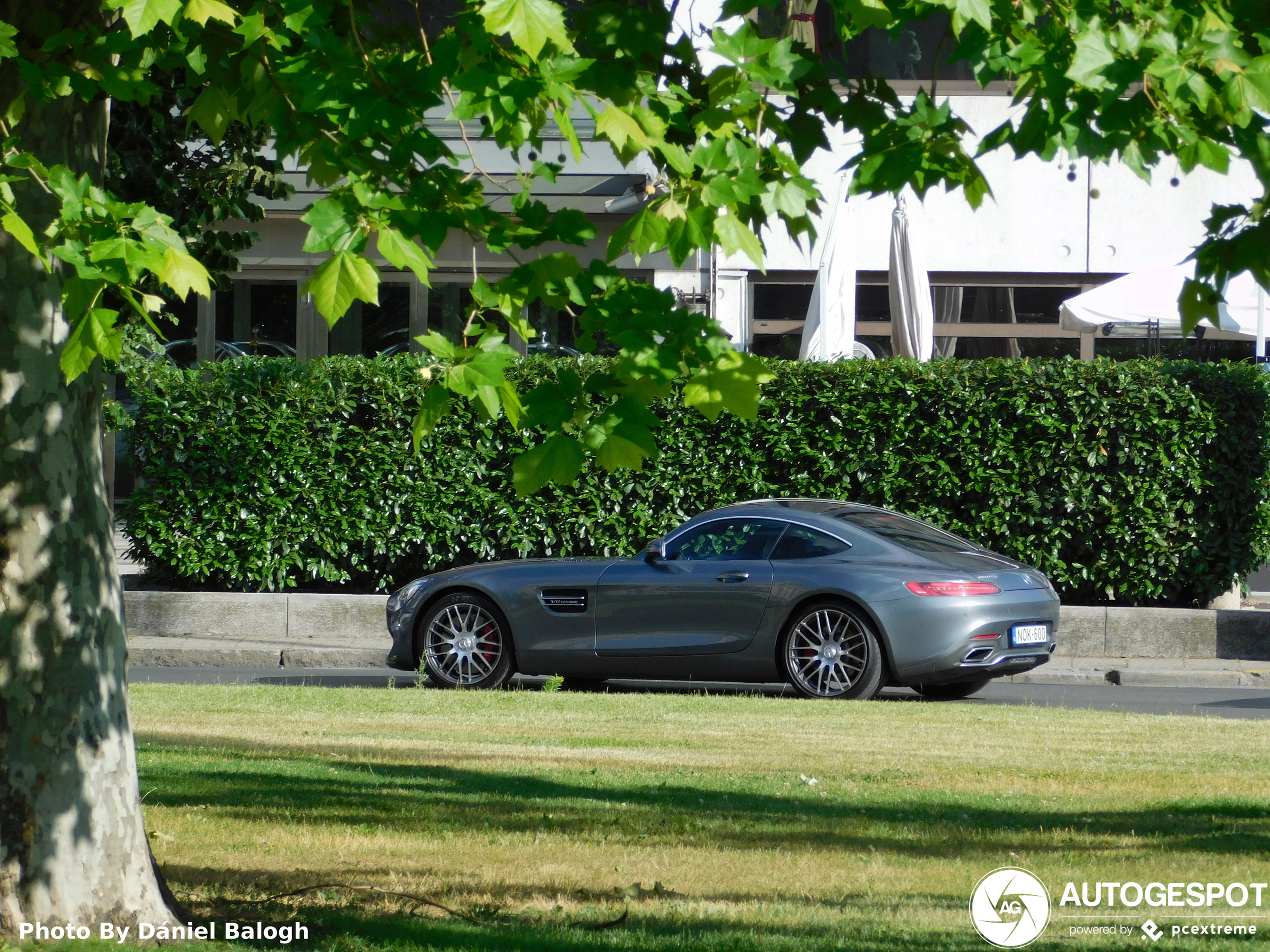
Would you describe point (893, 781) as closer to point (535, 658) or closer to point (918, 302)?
point (535, 658)

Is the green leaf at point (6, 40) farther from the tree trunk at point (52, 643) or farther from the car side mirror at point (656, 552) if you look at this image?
the car side mirror at point (656, 552)

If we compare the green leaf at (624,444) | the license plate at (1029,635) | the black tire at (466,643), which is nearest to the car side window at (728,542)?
the black tire at (466,643)

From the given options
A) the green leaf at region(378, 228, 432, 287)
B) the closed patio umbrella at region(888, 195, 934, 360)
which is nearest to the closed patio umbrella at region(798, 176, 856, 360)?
the closed patio umbrella at region(888, 195, 934, 360)

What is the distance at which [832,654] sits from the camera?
1062 centimetres

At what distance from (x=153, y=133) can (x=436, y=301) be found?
1101 cm

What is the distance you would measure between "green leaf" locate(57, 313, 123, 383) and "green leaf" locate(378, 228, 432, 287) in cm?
60

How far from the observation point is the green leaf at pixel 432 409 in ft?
10.1

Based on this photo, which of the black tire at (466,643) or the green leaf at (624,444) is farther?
the black tire at (466,643)

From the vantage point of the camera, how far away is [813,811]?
5969 mm

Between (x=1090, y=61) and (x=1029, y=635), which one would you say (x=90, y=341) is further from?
(x=1029, y=635)

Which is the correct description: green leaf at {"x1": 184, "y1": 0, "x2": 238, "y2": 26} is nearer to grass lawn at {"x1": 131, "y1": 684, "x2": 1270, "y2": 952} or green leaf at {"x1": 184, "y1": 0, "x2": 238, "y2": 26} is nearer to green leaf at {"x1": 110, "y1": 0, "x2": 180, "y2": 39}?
green leaf at {"x1": 110, "y1": 0, "x2": 180, "y2": 39}

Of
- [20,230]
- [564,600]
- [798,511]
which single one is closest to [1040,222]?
[798,511]

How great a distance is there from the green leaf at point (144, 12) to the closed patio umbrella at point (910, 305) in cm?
1363

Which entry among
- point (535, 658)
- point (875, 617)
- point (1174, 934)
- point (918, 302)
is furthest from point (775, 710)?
point (918, 302)
